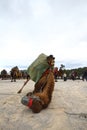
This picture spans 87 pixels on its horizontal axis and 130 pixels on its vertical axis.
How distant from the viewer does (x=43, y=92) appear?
858cm

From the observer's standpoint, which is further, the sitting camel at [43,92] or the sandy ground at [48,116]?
the sitting camel at [43,92]

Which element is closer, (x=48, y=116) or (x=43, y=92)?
(x=48, y=116)

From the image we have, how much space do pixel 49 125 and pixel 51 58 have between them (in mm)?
2939

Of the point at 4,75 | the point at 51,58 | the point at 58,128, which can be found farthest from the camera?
the point at 4,75

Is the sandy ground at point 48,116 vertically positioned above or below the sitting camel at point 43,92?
below

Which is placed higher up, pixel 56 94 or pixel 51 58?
pixel 51 58

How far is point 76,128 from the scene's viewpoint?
7059 millimetres

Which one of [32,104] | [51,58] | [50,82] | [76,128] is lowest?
[76,128]

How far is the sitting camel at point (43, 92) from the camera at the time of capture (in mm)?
7824

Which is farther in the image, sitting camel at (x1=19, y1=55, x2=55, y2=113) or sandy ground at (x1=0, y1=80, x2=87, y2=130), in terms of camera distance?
sitting camel at (x1=19, y1=55, x2=55, y2=113)

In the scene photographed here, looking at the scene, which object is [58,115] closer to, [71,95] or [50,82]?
[50,82]

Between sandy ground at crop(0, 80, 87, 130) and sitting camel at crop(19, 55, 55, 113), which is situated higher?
sitting camel at crop(19, 55, 55, 113)

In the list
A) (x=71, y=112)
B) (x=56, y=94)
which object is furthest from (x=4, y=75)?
(x=71, y=112)

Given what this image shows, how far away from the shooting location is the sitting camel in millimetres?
7824
